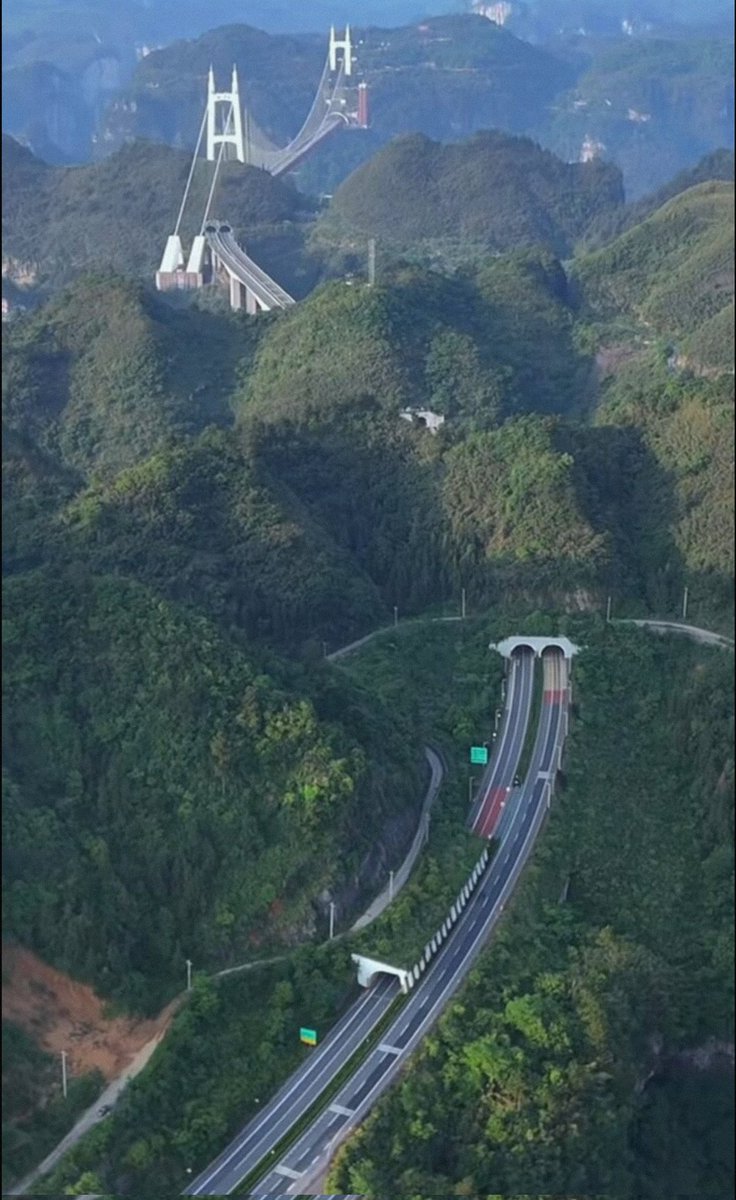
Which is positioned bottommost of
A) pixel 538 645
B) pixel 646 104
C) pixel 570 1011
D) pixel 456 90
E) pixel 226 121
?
pixel 570 1011

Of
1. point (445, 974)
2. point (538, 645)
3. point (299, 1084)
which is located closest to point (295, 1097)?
point (299, 1084)

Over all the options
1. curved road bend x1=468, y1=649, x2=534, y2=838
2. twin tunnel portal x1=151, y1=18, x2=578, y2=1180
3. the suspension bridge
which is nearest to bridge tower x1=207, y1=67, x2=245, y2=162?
the suspension bridge

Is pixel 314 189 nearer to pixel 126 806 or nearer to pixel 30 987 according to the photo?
pixel 126 806

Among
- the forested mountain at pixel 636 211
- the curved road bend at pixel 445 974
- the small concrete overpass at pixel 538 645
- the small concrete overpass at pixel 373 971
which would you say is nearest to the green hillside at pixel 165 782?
the small concrete overpass at pixel 373 971

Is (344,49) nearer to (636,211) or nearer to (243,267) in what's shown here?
(636,211)

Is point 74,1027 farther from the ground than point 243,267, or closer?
closer

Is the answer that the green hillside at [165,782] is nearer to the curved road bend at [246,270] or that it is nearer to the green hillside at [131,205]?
the curved road bend at [246,270]
